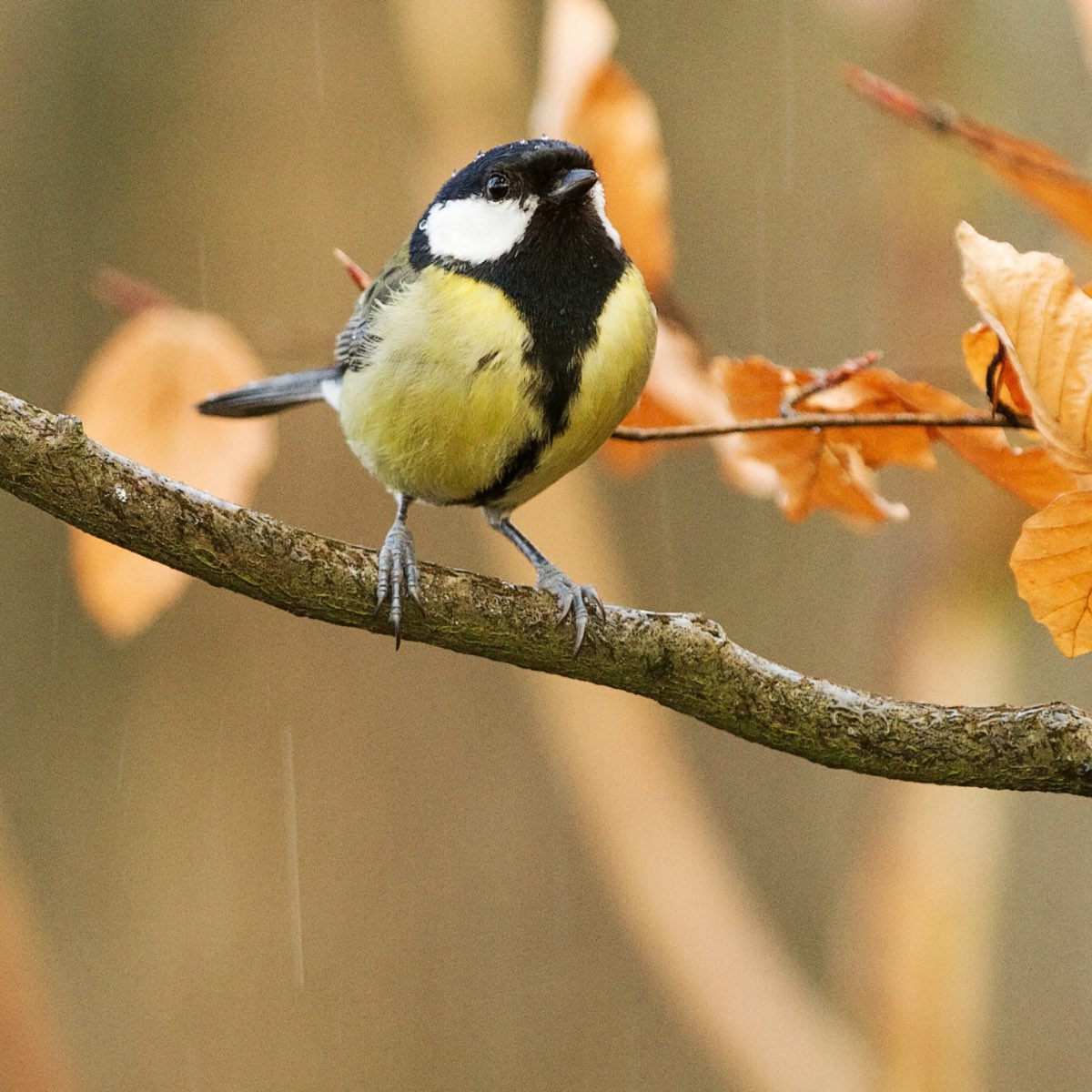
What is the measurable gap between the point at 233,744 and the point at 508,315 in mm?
1253

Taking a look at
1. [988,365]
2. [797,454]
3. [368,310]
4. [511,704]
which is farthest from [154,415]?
[511,704]

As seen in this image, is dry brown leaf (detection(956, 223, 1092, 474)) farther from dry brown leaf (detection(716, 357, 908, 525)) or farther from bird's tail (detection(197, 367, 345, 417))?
bird's tail (detection(197, 367, 345, 417))

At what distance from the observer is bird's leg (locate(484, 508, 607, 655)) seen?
2.92 ft

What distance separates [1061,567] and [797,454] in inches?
9.9

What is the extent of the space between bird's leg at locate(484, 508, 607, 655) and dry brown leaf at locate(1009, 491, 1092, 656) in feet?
1.00

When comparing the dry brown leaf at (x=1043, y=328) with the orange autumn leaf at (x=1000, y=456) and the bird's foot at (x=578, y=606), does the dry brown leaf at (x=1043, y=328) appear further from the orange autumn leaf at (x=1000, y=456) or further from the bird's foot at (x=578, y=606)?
the bird's foot at (x=578, y=606)

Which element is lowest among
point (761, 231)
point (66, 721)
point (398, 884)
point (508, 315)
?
point (398, 884)

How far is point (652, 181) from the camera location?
1083 millimetres

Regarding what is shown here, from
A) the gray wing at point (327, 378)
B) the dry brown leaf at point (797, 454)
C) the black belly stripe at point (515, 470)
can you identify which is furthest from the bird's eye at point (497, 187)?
the dry brown leaf at point (797, 454)

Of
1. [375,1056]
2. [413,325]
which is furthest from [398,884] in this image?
[413,325]

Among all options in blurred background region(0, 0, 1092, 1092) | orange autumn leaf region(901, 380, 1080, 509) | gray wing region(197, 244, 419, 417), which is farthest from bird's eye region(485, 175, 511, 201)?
blurred background region(0, 0, 1092, 1092)

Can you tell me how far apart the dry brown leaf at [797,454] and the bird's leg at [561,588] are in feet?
0.53

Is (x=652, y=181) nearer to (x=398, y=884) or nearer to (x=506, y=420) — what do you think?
(x=506, y=420)

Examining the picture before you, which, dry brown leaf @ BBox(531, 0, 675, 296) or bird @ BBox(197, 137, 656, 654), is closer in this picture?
dry brown leaf @ BBox(531, 0, 675, 296)
